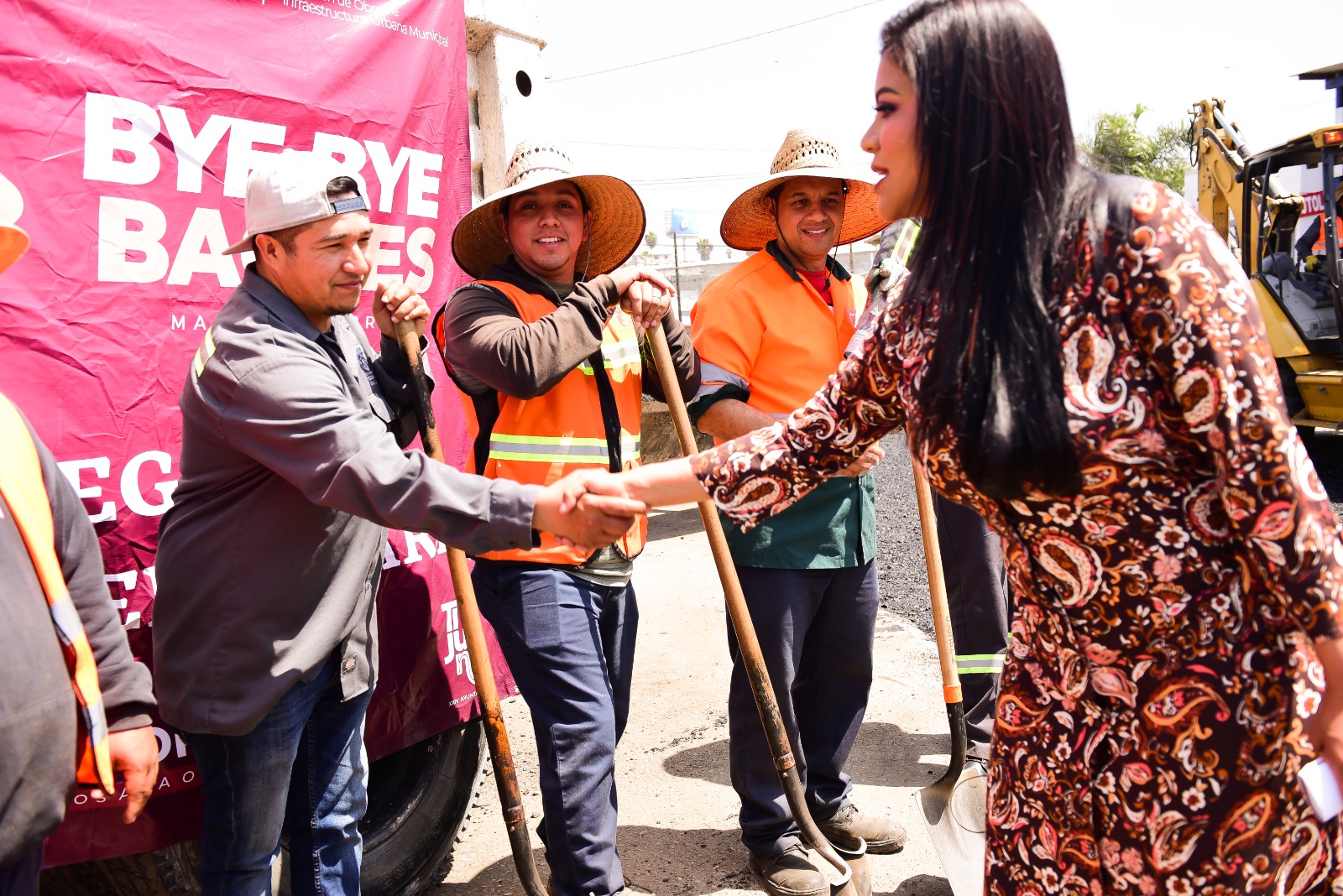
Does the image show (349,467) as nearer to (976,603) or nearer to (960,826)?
(960,826)

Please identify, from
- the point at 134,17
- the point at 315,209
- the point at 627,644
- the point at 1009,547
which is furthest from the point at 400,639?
the point at 1009,547

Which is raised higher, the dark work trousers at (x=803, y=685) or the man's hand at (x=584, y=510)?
the man's hand at (x=584, y=510)

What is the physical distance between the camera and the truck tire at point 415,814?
2.91 meters

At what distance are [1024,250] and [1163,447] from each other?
34cm

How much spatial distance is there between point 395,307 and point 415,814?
62.3 inches

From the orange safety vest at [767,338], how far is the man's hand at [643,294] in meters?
0.25

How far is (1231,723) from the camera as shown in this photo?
4.37ft

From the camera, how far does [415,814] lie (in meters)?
3.05

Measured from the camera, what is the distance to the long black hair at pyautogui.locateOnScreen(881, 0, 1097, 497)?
1378mm

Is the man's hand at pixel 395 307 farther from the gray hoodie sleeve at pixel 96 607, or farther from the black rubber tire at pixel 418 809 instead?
the black rubber tire at pixel 418 809

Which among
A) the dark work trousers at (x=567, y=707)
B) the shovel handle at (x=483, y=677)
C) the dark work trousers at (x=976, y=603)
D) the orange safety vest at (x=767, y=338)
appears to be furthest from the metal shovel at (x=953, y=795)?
the shovel handle at (x=483, y=677)

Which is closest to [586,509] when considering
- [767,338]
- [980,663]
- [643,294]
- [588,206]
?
[643,294]

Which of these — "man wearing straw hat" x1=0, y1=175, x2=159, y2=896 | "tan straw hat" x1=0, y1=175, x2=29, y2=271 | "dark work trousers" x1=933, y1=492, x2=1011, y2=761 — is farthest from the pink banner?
"dark work trousers" x1=933, y1=492, x2=1011, y2=761

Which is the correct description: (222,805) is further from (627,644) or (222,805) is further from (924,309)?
(924,309)
